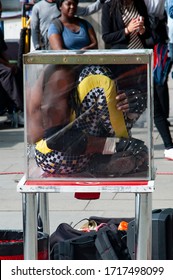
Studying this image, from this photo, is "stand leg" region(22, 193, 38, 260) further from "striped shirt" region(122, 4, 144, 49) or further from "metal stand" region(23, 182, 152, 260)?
"striped shirt" region(122, 4, 144, 49)

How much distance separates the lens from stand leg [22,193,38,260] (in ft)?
15.1

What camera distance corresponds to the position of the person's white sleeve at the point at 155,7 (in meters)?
9.46

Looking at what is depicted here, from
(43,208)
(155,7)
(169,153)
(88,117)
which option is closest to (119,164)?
(88,117)

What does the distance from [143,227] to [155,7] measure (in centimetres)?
524

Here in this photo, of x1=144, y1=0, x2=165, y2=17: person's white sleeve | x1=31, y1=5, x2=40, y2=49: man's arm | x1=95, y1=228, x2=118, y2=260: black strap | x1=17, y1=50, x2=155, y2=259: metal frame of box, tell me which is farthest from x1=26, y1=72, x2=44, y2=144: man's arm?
x1=31, y1=5, x2=40, y2=49: man's arm

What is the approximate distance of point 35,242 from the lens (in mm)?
4656

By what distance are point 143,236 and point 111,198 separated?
3.17 metres

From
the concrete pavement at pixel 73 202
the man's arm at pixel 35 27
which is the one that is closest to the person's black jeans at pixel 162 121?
the concrete pavement at pixel 73 202

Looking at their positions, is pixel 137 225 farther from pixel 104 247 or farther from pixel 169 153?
pixel 169 153

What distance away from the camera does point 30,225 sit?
462cm

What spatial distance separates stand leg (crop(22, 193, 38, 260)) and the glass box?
0.12m

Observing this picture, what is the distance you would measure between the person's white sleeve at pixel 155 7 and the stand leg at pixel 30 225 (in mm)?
5170

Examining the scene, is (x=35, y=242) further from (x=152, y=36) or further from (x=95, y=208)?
(x=152, y=36)

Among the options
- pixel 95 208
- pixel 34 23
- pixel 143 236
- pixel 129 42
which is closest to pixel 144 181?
pixel 143 236
